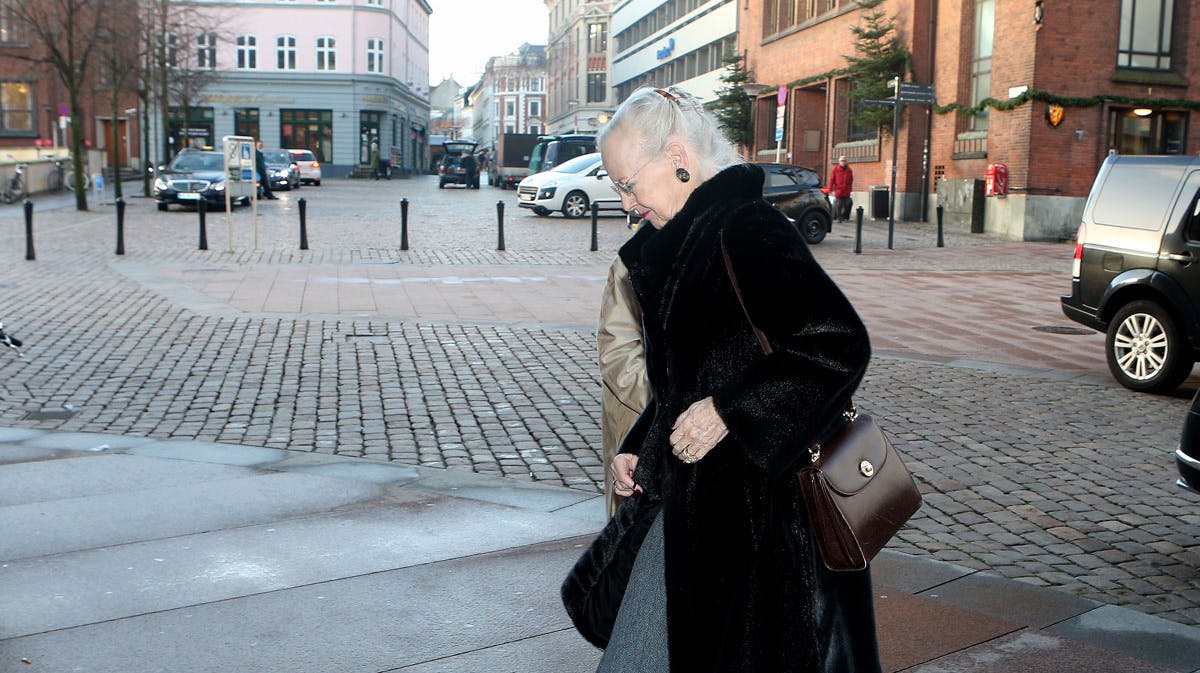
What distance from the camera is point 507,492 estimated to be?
19.1 ft

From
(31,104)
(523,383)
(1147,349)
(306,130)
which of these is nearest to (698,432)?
(523,383)

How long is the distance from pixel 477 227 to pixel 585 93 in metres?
63.2

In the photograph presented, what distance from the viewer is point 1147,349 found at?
30.0 feet

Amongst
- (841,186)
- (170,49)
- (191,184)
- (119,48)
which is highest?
(170,49)

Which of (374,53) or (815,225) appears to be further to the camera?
(374,53)

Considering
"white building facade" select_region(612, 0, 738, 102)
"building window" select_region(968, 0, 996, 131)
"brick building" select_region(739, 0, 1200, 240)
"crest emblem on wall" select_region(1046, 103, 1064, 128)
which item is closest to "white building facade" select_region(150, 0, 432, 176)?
"white building facade" select_region(612, 0, 738, 102)

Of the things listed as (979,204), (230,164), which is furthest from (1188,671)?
(979,204)

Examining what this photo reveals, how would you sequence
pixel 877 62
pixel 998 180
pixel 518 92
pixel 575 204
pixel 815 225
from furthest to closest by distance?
1. pixel 518 92
2. pixel 877 62
3. pixel 575 204
4. pixel 998 180
5. pixel 815 225

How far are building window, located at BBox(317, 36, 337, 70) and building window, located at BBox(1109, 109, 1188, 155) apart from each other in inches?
2059

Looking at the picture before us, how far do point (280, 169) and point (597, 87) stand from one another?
141 ft

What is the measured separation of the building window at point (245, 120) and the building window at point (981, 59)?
49.9 m

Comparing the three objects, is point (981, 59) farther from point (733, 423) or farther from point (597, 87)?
point (597, 87)

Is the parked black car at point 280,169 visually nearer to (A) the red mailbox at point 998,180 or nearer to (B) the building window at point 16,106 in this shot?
(B) the building window at point 16,106

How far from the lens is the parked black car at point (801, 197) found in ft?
76.3
